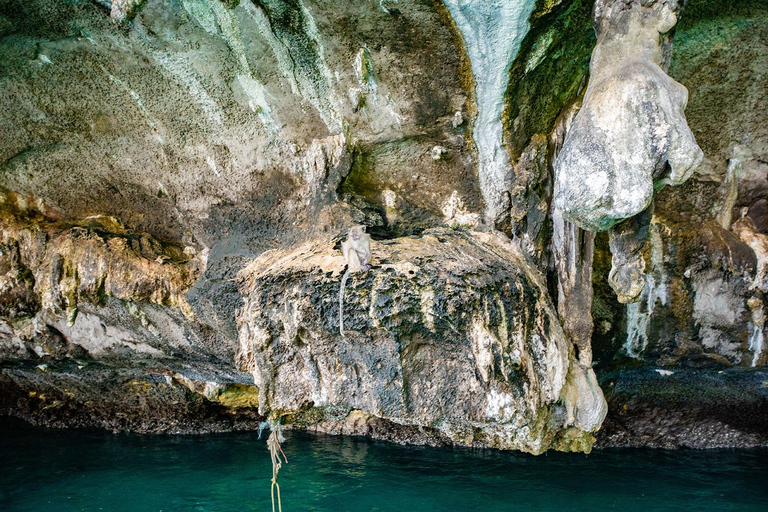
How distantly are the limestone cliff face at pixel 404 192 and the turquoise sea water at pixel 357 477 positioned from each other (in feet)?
4.26

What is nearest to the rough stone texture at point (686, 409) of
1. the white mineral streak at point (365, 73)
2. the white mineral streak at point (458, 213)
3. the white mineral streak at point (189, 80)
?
the white mineral streak at point (458, 213)

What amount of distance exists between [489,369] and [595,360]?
166 cm

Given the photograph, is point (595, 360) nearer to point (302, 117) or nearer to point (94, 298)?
point (302, 117)

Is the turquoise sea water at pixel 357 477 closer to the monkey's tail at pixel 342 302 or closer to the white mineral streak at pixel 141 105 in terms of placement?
the monkey's tail at pixel 342 302

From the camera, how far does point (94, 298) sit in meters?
4.74

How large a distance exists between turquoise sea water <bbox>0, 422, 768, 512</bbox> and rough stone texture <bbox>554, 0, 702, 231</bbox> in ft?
12.1

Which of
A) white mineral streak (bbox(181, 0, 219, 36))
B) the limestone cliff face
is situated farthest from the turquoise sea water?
white mineral streak (bbox(181, 0, 219, 36))

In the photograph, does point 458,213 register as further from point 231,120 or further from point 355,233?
point 231,120

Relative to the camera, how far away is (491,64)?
3.35 metres

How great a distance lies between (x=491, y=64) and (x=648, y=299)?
236 cm

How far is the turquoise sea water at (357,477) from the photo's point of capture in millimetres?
5355

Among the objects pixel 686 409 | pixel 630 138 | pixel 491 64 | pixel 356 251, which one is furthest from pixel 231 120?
pixel 686 409

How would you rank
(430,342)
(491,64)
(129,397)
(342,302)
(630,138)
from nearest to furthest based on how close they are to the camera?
(630,138) < (491,64) < (342,302) < (430,342) < (129,397)

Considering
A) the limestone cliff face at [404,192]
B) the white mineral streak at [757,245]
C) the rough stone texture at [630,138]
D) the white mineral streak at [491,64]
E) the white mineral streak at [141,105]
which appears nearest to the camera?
the rough stone texture at [630,138]
